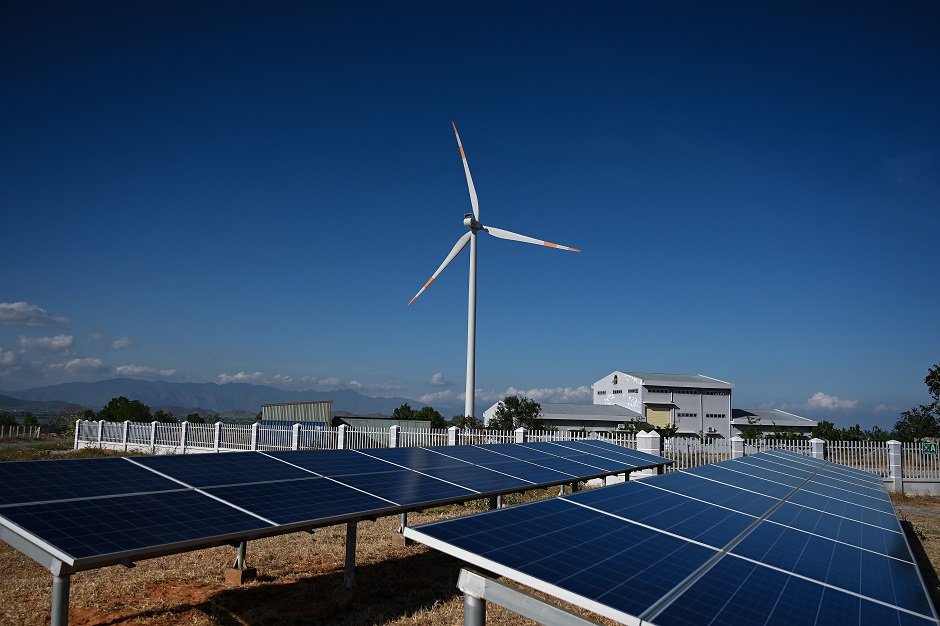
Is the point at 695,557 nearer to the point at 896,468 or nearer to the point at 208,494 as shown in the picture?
the point at 208,494

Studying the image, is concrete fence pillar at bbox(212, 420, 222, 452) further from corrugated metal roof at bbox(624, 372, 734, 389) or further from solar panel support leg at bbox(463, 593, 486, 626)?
corrugated metal roof at bbox(624, 372, 734, 389)

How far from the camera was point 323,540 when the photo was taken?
12.6 meters

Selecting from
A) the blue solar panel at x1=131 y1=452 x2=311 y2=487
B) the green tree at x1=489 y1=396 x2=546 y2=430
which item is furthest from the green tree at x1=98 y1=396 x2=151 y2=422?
the blue solar panel at x1=131 y1=452 x2=311 y2=487

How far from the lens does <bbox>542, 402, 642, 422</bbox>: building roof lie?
67.6 metres

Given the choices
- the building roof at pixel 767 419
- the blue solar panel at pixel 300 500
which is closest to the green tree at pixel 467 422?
the blue solar panel at pixel 300 500

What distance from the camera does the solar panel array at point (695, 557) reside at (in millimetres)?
3482

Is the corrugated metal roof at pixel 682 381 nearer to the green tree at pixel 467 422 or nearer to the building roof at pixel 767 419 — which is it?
the building roof at pixel 767 419

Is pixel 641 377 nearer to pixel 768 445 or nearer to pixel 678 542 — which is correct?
pixel 768 445

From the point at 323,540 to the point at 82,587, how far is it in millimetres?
4762

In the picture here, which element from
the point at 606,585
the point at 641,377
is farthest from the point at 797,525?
the point at 641,377

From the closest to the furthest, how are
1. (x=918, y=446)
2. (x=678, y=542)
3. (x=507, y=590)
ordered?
(x=507, y=590)
(x=678, y=542)
(x=918, y=446)

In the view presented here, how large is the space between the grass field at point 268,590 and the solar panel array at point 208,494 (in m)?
1.52

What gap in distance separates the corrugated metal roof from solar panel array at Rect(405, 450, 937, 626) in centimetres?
6653

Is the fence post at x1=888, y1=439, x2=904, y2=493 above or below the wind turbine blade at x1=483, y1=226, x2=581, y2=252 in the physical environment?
below
